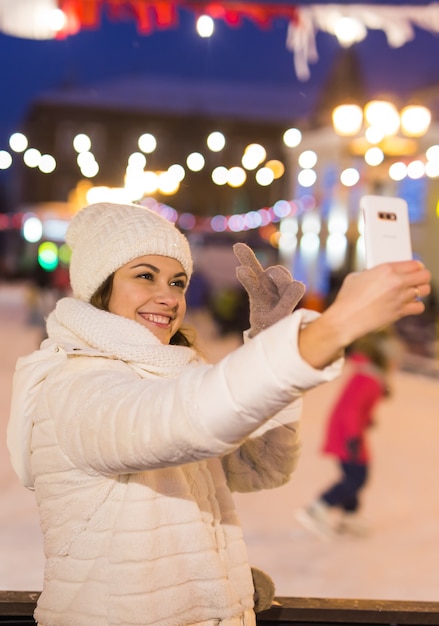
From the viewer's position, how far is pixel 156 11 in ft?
12.1

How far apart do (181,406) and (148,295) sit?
451 mm

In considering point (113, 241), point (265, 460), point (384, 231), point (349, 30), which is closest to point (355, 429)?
point (349, 30)

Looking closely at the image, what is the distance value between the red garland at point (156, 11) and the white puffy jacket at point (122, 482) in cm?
234

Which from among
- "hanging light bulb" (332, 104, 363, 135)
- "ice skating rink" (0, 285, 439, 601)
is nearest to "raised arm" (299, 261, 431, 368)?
"ice skating rink" (0, 285, 439, 601)

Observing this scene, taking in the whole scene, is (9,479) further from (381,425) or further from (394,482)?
(381,425)

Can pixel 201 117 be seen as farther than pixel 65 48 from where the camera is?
Yes

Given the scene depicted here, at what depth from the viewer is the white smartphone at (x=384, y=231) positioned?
1046 millimetres

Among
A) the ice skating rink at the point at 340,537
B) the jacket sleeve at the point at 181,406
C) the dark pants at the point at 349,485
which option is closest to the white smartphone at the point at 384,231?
the jacket sleeve at the point at 181,406

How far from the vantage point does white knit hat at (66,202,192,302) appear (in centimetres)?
156

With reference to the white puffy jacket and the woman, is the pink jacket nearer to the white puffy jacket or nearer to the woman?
the woman

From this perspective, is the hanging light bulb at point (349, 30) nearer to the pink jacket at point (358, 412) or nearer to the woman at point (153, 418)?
the pink jacket at point (358, 412)

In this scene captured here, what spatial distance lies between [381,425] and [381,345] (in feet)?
9.29

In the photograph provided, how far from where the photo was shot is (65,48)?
12.4ft

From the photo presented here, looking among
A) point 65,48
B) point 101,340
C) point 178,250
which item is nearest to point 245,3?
point 65,48
